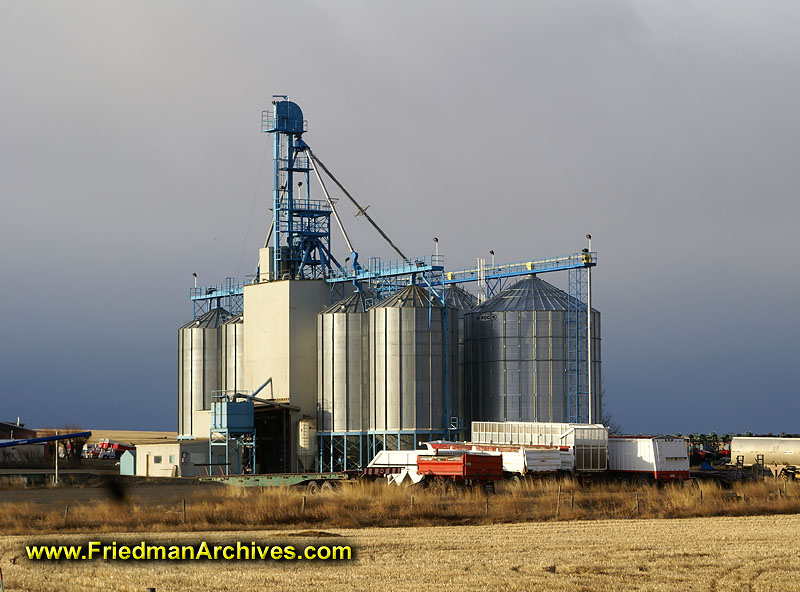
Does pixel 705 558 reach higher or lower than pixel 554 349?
lower

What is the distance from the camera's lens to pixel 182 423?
94.1m

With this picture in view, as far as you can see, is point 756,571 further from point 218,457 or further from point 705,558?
point 218,457

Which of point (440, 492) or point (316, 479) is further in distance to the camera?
point (316, 479)

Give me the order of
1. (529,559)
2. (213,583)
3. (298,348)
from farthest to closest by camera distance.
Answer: (298,348) → (529,559) → (213,583)

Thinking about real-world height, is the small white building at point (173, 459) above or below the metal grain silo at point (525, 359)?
below

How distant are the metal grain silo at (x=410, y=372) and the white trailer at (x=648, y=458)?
17.8 metres

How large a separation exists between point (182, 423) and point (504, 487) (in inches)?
1772

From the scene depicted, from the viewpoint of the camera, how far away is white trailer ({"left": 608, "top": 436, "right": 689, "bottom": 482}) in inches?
2327

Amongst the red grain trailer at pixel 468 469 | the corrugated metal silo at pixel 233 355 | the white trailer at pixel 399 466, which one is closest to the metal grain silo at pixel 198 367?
the corrugated metal silo at pixel 233 355

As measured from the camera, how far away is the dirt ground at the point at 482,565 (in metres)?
25.0

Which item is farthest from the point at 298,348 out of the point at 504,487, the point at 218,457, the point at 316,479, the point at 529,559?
the point at 529,559

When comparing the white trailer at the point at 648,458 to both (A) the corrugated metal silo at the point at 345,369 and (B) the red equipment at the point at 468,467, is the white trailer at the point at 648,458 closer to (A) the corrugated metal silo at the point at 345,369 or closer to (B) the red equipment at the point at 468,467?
(B) the red equipment at the point at 468,467

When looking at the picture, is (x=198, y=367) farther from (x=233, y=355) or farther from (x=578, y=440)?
(x=578, y=440)

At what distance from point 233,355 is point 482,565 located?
64.3 meters
